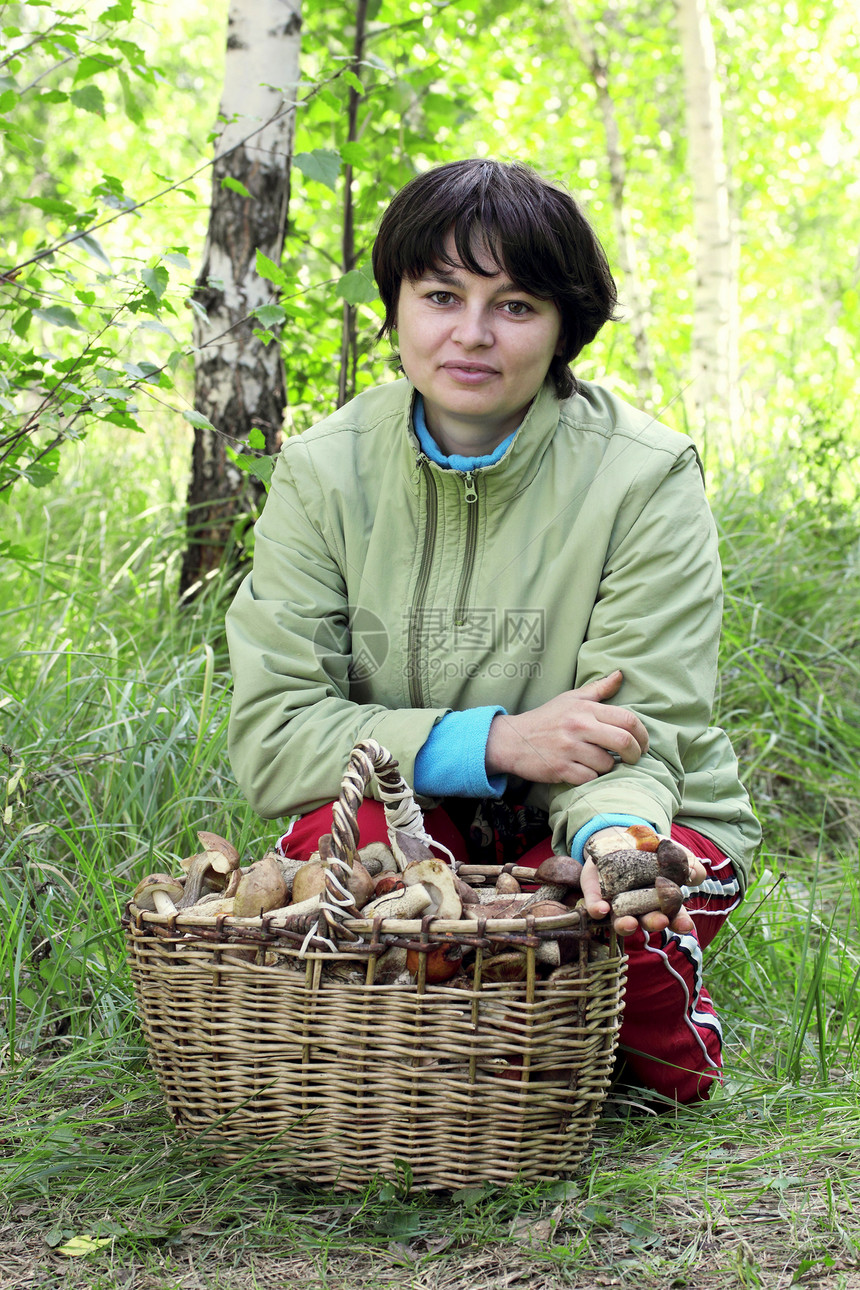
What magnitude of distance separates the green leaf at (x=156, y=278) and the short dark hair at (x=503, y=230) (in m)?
0.43

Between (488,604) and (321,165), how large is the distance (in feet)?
3.64

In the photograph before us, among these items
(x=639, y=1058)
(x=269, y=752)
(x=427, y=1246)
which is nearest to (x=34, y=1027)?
(x=269, y=752)

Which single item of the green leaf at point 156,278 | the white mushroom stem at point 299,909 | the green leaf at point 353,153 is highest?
the green leaf at point 353,153

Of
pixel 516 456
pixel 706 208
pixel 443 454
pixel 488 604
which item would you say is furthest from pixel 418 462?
pixel 706 208

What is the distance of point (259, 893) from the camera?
4.92 ft

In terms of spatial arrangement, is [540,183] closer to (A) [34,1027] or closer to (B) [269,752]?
(B) [269,752]

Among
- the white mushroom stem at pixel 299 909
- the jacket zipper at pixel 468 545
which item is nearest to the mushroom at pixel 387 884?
the white mushroom stem at pixel 299 909

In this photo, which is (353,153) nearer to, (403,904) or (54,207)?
(54,207)

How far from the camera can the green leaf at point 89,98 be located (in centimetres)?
211

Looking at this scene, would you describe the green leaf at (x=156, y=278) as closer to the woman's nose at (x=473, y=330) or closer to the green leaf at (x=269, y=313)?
the green leaf at (x=269, y=313)

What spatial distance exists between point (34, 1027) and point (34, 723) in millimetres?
777

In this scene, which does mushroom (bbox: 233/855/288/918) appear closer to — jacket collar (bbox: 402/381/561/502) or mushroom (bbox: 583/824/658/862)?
mushroom (bbox: 583/824/658/862)

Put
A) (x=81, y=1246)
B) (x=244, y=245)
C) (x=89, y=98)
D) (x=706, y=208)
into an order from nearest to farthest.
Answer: (x=81, y=1246), (x=89, y=98), (x=244, y=245), (x=706, y=208)

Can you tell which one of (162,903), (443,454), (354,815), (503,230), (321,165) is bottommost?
(162,903)
